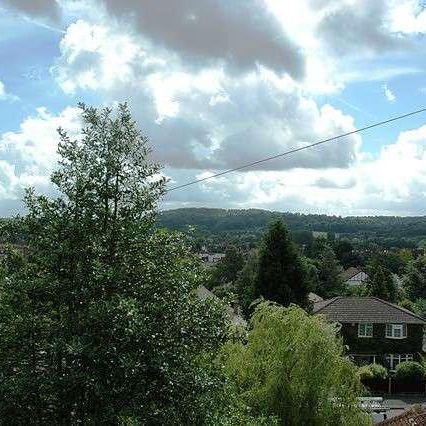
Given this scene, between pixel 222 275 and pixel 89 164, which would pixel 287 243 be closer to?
pixel 89 164

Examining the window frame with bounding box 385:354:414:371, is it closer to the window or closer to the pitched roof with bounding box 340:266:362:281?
the window

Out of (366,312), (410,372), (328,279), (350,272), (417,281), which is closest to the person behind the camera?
(410,372)

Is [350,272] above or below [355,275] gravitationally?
above

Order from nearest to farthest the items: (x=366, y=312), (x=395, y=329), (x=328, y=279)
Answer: (x=395, y=329), (x=366, y=312), (x=328, y=279)

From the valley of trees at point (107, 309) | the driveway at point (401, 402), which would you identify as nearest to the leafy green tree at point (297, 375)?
the valley of trees at point (107, 309)

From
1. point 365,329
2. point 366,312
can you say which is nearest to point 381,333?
point 365,329

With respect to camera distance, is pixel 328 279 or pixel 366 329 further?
pixel 328 279

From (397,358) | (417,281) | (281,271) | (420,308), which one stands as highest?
(281,271)

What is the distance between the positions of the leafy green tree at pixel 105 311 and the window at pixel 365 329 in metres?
35.0

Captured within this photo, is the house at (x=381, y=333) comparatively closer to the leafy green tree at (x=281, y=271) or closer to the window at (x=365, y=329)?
the window at (x=365, y=329)

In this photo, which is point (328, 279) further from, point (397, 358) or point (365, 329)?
point (365, 329)

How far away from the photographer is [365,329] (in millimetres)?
43000

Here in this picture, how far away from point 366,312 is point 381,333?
1.82 metres

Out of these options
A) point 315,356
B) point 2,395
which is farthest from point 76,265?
point 315,356
